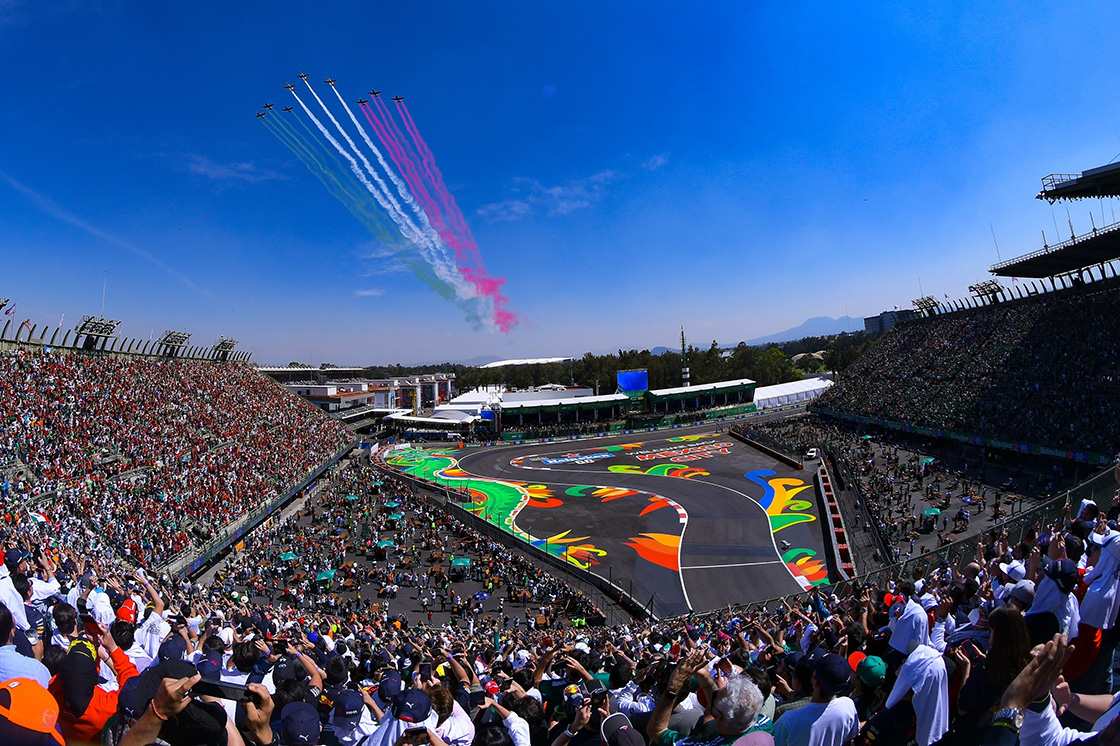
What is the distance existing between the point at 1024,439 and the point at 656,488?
2357 centimetres

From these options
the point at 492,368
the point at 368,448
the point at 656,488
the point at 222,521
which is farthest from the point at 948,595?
the point at 492,368

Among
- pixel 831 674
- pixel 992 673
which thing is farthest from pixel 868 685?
pixel 831 674

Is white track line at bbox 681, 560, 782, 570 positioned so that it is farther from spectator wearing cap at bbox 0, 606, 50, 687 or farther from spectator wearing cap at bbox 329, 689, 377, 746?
spectator wearing cap at bbox 0, 606, 50, 687

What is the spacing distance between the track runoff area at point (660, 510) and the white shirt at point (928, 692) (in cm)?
1785

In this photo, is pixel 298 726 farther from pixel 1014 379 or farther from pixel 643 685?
pixel 1014 379

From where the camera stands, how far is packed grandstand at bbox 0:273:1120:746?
11.7 ft

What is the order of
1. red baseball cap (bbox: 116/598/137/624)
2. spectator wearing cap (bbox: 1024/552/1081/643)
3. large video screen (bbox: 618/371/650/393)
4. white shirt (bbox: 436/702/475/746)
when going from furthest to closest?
large video screen (bbox: 618/371/650/393) < red baseball cap (bbox: 116/598/137/624) < spectator wearing cap (bbox: 1024/552/1081/643) < white shirt (bbox: 436/702/475/746)

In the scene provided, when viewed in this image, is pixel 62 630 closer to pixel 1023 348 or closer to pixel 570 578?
pixel 570 578

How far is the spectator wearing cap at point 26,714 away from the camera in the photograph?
3070 mm

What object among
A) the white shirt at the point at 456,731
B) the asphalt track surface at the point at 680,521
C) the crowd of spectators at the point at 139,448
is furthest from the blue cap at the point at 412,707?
the crowd of spectators at the point at 139,448

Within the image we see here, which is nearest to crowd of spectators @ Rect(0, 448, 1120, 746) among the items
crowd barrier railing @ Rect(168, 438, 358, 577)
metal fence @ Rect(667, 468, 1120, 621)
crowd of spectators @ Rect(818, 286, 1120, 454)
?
metal fence @ Rect(667, 468, 1120, 621)

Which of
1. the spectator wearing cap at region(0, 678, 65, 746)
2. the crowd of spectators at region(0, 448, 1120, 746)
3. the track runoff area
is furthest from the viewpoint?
the track runoff area

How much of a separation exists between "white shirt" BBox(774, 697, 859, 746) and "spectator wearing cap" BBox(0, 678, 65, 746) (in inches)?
175

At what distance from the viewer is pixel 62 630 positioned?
559cm
